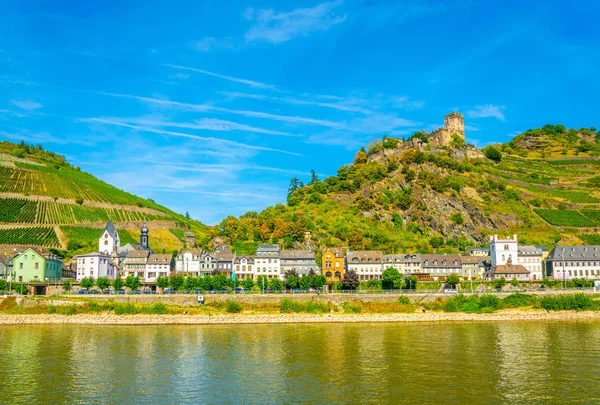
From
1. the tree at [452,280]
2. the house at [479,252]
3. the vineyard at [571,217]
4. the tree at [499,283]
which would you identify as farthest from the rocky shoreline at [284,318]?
the vineyard at [571,217]

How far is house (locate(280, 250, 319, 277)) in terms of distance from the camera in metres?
88.1

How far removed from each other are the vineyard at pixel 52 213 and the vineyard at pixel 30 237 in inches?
176

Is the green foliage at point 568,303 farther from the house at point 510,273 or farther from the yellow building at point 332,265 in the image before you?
the yellow building at point 332,265

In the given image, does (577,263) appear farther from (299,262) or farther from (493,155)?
(493,155)

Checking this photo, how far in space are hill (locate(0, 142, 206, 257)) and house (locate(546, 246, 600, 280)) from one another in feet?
222

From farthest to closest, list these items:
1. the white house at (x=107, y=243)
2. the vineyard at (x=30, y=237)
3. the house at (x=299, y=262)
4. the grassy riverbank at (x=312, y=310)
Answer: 1. the vineyard at (x=30, y=237)
2. the white house at (x=107, y=243)
3. the house at (x=299, y=262)
4. the grassy riverbank at (x=312, y=310)

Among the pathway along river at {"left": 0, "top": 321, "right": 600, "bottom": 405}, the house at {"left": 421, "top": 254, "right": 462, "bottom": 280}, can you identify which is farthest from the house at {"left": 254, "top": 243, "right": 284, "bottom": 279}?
the pathway along river at {"left": 0, "top": 321, "right": 600, "bottom": 405}

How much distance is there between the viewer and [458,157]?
13475 centimetres

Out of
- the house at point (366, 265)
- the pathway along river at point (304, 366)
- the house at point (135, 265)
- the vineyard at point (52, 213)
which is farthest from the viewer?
the vineyard at point (52, 213)

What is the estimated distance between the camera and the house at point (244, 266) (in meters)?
86.8

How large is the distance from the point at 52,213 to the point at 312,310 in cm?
7264

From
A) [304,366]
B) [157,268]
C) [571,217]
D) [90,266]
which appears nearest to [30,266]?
[90,266]

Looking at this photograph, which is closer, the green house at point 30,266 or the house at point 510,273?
the green house at point 30,266

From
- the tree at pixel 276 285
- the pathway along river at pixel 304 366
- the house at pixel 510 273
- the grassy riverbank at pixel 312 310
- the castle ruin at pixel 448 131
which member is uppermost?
the castle ruin at pixel 448 131
